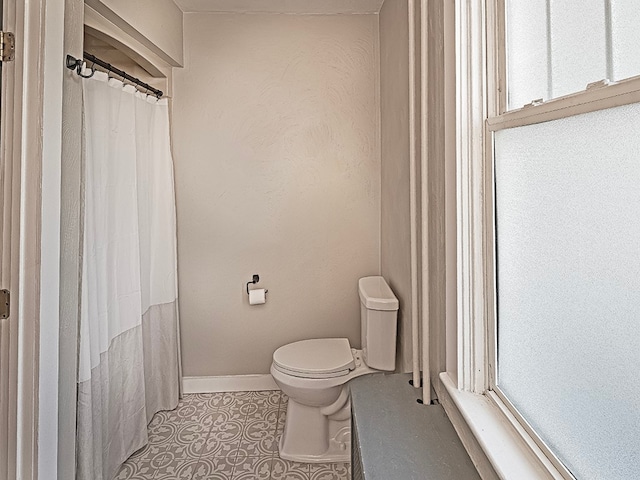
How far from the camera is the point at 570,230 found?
2.52ft

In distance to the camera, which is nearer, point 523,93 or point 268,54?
point 523,93

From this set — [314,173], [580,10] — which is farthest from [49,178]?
[314,173]

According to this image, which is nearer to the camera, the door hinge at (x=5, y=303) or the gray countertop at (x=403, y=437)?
the gray countertop at (x=403, y=437)

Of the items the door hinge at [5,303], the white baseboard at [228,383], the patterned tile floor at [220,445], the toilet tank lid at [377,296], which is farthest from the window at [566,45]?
the white baseboard at [228,383]

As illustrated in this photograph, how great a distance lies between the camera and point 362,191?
279 centimetres

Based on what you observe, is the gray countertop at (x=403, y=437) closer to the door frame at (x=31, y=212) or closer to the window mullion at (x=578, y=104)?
the window mullion at (x=578, y=104)

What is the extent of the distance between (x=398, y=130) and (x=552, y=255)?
4.54ft

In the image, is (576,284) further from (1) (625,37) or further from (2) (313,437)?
(2) (313,437)

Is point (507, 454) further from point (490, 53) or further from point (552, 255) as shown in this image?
point (490, 53)

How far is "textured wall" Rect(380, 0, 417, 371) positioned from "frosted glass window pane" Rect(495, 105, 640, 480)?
0.89 m

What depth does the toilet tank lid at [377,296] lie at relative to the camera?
1966 millimetres

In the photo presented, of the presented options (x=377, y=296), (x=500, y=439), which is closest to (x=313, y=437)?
(x=377, y=296)

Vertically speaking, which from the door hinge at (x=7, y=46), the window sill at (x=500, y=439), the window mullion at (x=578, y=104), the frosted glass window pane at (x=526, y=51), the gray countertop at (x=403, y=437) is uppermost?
the door hinge at (x=7, y=46)

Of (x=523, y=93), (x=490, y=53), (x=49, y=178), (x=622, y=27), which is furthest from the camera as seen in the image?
(x=49, y=178)
